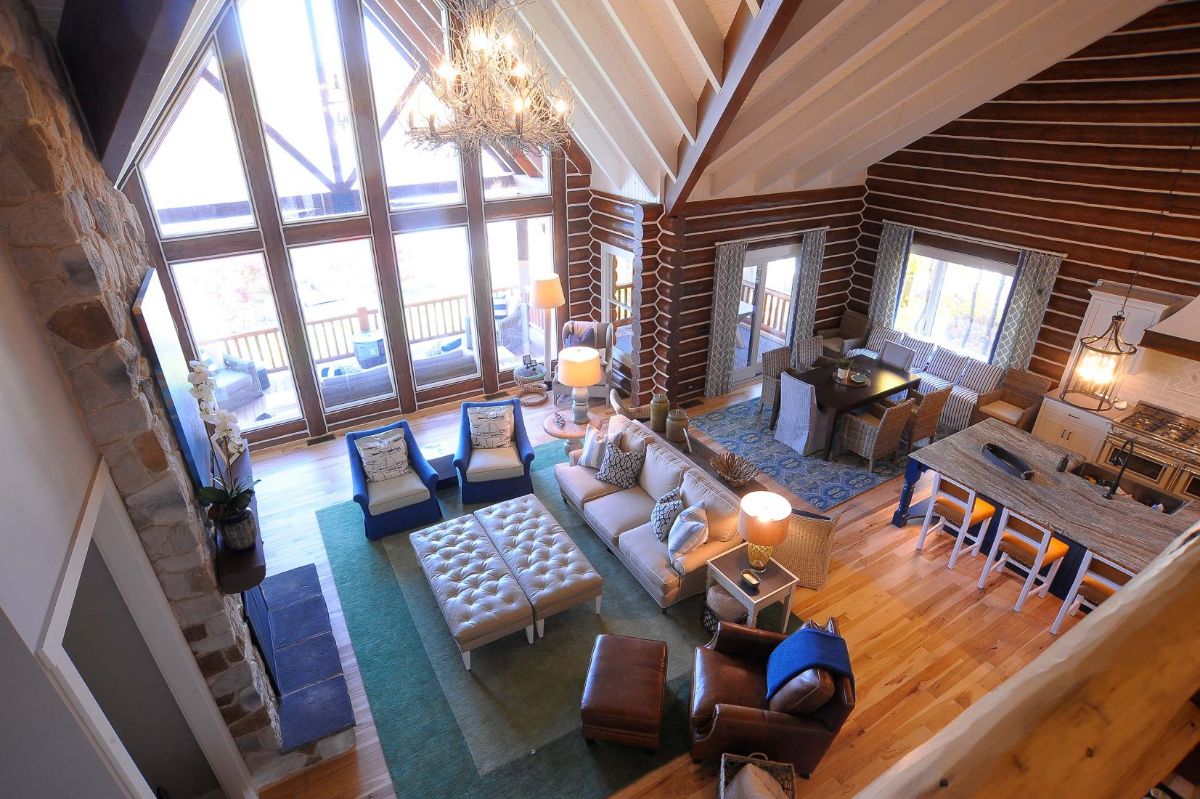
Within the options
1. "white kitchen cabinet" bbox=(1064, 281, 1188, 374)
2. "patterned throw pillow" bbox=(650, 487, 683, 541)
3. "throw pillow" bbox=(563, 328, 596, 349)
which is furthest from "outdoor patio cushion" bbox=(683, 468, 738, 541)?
"white kitchen cabinet" bbox=(1064, 281, 1188, 374)

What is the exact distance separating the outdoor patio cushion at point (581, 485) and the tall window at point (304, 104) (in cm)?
389

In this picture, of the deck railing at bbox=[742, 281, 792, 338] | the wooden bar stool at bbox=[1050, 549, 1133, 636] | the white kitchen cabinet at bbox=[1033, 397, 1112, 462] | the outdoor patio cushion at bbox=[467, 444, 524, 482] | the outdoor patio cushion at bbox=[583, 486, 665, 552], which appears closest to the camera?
the wooden bar stool at bbox=[1050, 549, 1133, 636]

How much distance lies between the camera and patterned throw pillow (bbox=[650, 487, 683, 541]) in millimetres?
4887

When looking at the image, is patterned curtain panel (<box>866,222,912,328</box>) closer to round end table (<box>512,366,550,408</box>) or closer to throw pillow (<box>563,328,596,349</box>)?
throw pillow (<box>563,328,596,349</box>)

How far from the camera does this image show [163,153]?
18.9ft

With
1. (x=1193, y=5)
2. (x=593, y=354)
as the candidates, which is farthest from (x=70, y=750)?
(x=1193, y=5)

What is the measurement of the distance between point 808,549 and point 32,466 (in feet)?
15.5

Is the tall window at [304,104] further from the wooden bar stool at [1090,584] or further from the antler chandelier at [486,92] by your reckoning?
the wooden bar stool at [1090,584]

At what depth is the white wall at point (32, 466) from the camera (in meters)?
1.65

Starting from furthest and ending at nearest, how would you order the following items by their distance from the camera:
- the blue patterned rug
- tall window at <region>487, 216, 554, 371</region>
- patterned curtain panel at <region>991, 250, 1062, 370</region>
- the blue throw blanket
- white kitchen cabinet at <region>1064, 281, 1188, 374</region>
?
tall window at <region>487, 216, 554, 371</region>, patterned curtain panel at <region>991, 250, 1062, 370</region>, the blue patterned rug, white kitchen cabinet at <region>1064, 281, 1188, 374</region>, the blue throw blanket

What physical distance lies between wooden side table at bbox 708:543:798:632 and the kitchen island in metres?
1.80

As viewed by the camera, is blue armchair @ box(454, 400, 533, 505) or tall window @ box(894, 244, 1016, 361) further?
tall window @ box(894, 244, 1016, 361)

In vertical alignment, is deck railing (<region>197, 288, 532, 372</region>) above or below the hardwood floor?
above

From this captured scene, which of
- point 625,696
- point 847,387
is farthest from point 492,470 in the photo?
point 847,387
